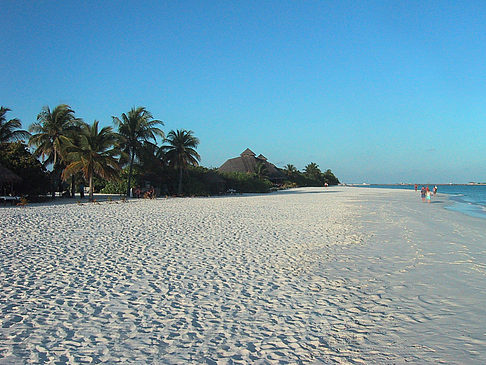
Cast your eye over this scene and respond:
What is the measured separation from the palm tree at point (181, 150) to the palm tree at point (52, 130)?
6.96 meters

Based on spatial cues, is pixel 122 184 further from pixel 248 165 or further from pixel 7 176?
pixel 248 165

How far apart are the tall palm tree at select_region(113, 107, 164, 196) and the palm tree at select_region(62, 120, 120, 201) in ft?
9.56

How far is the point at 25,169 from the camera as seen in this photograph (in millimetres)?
19359

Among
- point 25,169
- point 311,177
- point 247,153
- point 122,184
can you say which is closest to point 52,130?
point 25,169

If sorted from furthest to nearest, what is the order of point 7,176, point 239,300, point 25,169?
1. point 25,169
2. point 7,176
3. point 239,300

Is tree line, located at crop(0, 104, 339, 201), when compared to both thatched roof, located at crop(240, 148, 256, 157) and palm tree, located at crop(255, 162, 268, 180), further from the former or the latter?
thatched roof, located at crop(240, 148, 256, 157)

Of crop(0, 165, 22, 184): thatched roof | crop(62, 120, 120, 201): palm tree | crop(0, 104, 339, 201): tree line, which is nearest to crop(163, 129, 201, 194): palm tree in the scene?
crop(0, 104, 339, 201): tree line

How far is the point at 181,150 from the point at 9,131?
35.2 ft

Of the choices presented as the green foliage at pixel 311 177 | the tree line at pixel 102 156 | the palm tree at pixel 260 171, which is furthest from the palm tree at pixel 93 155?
the green foliage at pixel 311 177

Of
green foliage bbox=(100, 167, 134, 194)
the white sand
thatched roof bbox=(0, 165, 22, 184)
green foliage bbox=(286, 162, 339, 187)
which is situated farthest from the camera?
green foliage bbox=(286, 162, 339, 187)

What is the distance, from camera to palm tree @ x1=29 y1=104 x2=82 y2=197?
21469 mm

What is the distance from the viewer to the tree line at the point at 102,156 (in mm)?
19672

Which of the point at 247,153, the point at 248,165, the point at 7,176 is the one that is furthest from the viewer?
the point at 247,153

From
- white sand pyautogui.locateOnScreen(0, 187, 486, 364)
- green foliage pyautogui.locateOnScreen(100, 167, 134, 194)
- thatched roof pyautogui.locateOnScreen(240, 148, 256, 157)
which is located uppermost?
thatched roof pyautogui.locateOnScreen(240, 148, 256, 157)
